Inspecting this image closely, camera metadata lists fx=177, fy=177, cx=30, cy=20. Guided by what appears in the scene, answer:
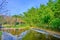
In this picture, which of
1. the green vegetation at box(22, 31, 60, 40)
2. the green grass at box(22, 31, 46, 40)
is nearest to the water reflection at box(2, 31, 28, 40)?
the green vegetation at box(22, 31, 60, 40)

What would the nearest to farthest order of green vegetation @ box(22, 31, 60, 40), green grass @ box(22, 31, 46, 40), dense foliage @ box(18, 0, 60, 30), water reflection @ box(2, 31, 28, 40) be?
1. green vegetation @ box(22, 31, 60, 40)
2. green grass @ box(22, 31, 46, 40)
3. dense foliage @ box(18, 0, 60, 30)
4. water reflection @ box(2, 31, 28, 40)

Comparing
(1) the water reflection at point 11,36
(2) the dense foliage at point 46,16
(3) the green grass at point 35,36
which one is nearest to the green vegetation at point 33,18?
(2) the dense foliage at point 46,16

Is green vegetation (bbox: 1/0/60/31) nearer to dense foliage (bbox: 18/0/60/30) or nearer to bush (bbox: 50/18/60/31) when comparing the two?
dense foliage (bbox: 18/0/60/30)

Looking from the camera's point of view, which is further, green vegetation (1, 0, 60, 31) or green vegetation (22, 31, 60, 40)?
green vegetation (1, 0, 60, 31)

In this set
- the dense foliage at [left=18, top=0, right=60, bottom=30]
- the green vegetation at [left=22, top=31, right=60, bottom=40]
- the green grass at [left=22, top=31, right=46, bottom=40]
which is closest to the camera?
the green vegetation at [left=22, top=31, right=60, bottom=40]

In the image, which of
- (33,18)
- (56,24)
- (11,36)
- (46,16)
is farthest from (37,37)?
(33,18)

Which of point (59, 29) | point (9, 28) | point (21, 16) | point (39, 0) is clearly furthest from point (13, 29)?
point (59, 29)

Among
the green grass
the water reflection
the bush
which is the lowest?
the water reflection

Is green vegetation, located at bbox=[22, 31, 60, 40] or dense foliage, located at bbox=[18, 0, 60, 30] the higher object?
dense foliage, located at bbox=[18, 0, 60, 30]

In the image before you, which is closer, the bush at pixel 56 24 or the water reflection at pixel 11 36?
the bush at pixel 56 24

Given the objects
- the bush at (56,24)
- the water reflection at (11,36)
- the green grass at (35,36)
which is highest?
the bush at (56,24)

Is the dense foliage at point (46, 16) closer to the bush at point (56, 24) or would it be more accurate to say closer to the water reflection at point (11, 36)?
the bush at point (56, 24)

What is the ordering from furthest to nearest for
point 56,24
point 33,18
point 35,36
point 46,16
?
point 33,18 < point 46,16 < point 35,36 < point 56,24

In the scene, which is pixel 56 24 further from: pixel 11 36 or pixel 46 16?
pixel 11 36
